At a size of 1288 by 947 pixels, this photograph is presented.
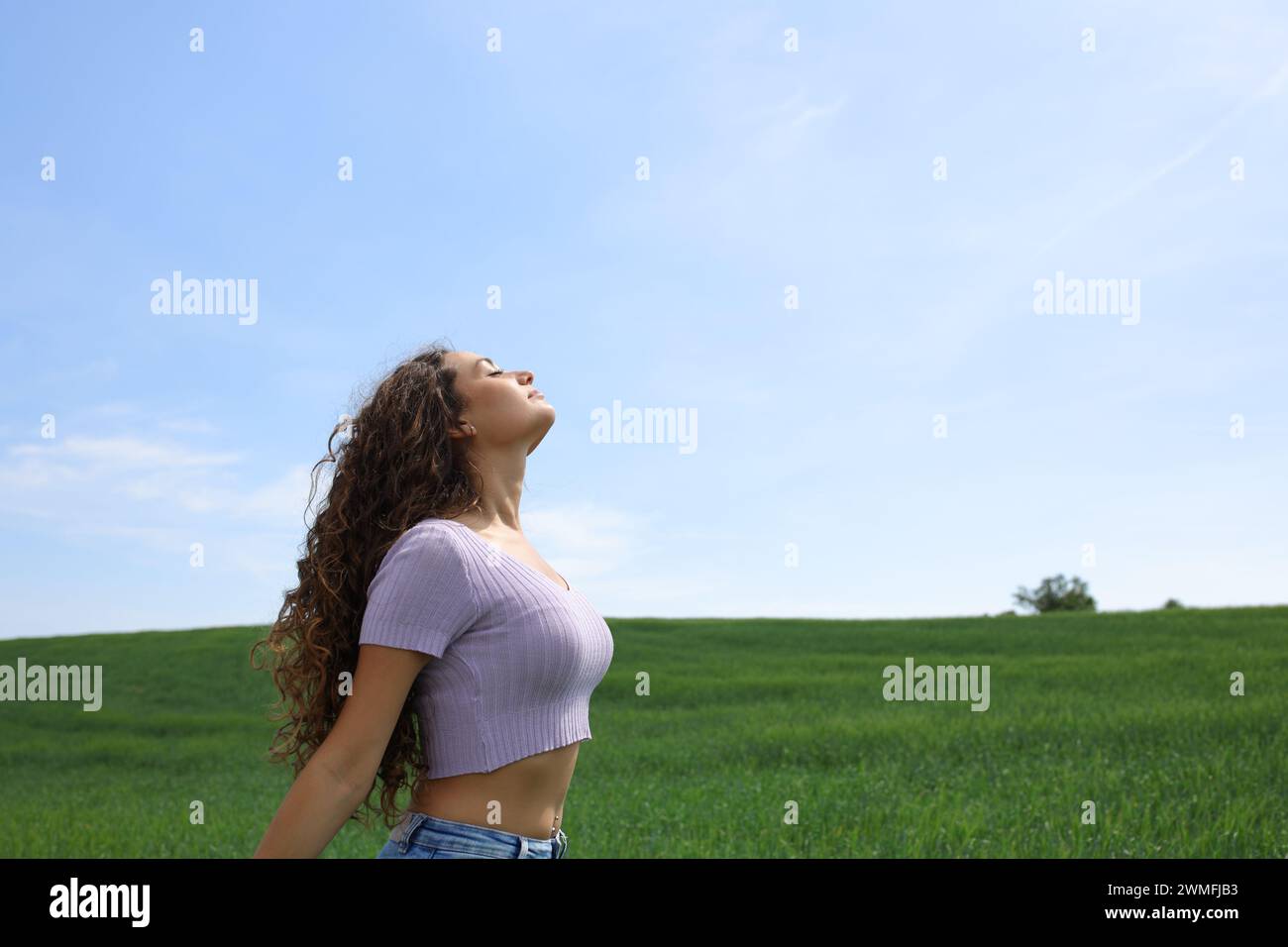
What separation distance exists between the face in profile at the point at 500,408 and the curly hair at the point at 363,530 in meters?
0.05

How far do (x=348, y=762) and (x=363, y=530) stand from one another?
975 millimetres

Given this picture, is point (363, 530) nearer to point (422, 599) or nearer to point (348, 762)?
point (422, 599)

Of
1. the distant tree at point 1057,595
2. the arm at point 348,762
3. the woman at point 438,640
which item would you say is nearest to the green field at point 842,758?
the woman at point 438,640

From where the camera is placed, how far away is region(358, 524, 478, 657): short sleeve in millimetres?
3033

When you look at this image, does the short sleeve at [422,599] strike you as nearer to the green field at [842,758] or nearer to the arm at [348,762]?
the arm at [348,762]

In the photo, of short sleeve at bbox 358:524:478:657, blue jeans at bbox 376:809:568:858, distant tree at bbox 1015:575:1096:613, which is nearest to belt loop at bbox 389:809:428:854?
blue jeans at bbox 376:809:568:858

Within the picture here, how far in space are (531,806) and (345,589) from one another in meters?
1.01

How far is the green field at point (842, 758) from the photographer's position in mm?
10062

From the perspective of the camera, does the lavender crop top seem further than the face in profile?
No

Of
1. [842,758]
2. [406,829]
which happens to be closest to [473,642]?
[406,829]

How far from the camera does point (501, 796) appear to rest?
3154 millimetres

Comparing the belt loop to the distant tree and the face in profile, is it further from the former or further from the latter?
the distant tree

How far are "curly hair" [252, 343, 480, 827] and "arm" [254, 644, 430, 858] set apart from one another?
46 cm
